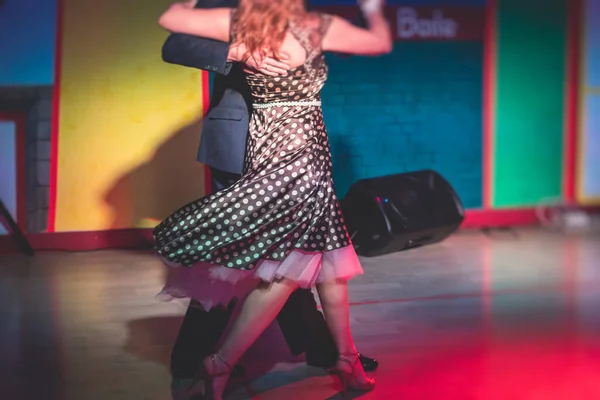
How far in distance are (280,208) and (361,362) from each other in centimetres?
72

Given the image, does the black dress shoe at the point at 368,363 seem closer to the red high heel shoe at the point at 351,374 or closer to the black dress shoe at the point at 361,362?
the black dress shoe at the point at 361,362

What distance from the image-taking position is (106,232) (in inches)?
188

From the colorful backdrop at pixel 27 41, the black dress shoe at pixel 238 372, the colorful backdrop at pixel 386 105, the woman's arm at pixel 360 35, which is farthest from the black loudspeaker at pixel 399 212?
the colorful backdrop at pixel 27 41

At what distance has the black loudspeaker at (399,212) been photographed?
10.6 feet

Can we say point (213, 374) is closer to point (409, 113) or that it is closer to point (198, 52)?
point (198, 52)

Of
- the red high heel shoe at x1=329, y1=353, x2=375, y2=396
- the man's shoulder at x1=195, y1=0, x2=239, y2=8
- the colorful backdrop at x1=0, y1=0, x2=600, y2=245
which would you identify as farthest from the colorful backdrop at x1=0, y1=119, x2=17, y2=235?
the red high heel shoe at x1=329, y1=353, x2=375, y2=396

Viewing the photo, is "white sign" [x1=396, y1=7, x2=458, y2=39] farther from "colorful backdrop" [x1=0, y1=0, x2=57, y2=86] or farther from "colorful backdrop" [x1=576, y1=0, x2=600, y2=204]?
"colorful backdrop" [x1=0, y1=0, x2=57, y2=86]

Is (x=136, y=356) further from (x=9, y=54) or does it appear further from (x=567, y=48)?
(x=567, y=48)

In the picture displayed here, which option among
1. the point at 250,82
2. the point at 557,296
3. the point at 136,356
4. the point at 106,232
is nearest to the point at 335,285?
the point at 250,82

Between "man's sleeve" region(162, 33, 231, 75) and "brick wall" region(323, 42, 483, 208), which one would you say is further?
"brick wall" region(323, 42, 483, 208)

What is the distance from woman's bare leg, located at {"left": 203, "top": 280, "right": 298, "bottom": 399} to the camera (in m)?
2.23

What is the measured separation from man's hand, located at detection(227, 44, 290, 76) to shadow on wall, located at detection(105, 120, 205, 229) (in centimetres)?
256

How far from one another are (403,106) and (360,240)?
209cm

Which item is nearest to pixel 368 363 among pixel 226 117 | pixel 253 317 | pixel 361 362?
pixel 361 362
